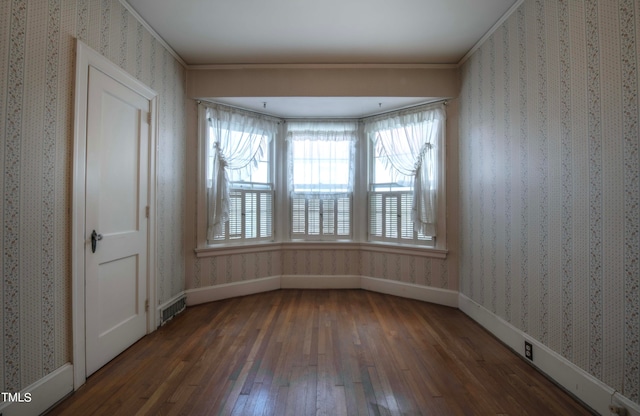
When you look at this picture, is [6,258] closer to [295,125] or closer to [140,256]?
[140,256]

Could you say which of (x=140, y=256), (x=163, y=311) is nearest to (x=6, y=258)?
(x=140, y=256)

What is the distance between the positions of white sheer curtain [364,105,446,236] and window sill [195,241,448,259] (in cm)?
25

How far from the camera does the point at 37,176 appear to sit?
1.65 m

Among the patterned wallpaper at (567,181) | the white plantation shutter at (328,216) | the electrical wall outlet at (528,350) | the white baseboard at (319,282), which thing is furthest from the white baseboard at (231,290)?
the electrical wall outlet at (528,350)

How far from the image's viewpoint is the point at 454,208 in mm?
3426

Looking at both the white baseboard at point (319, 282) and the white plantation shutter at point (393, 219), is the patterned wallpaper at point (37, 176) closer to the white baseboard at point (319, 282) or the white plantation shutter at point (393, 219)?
the white baseboard at point (319, 282)

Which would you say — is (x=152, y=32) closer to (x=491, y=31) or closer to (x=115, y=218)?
(x=115, y=218)

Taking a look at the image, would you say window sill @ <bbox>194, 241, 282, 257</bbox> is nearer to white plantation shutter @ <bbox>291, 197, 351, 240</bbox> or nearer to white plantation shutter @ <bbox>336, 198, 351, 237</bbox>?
white plantation shutter @ <bbox>291, 197, 351, 240</bbox>

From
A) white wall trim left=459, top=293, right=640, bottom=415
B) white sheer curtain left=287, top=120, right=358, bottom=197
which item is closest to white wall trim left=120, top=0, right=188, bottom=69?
white sheer curtain left=287, top=120, right=358, bottom=197

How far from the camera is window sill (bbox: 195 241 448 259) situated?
3.52m

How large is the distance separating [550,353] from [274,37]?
11.4 ft

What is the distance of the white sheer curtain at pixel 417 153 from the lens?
3527 millimetres

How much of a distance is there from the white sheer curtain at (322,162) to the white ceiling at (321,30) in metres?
0.59

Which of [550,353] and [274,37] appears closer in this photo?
[550,353]
